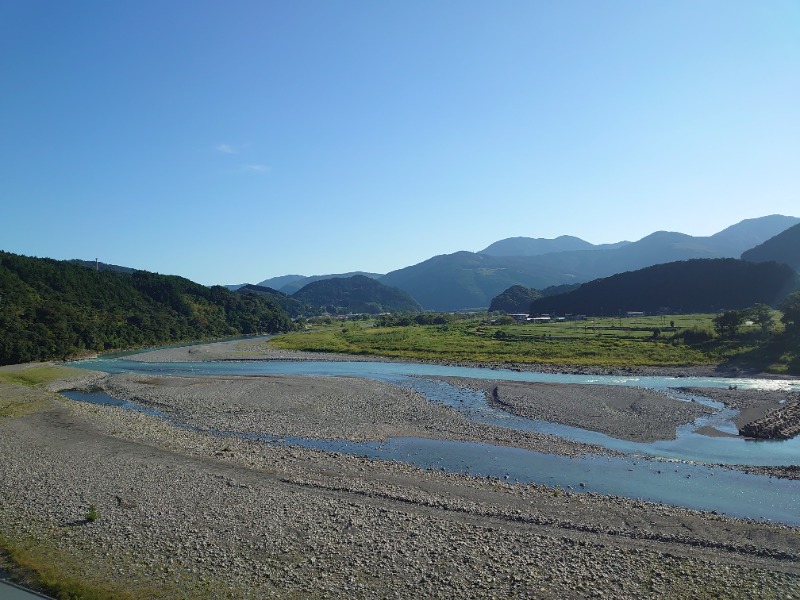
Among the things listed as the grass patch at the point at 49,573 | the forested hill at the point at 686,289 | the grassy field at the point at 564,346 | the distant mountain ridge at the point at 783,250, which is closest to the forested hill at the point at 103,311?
the grassy field at the point at 564,346

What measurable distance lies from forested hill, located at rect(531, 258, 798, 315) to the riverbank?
12430cm

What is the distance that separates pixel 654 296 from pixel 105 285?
137m

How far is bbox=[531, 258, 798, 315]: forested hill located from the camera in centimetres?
12306

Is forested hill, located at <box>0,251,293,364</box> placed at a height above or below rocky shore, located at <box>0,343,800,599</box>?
above

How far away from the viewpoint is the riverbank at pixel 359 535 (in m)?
13.4

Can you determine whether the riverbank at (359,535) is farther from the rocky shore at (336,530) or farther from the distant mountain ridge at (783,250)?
the distant mountain ridge at (783,250)

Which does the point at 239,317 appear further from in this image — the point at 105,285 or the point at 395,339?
the point at 395,339

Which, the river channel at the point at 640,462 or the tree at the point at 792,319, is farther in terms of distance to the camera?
the tree at the point at 792,319

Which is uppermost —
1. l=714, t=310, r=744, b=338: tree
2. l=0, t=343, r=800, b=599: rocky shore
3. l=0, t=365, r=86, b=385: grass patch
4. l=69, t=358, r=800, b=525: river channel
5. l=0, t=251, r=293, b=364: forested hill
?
l=0, t=251, r=293, b=364: forested hill

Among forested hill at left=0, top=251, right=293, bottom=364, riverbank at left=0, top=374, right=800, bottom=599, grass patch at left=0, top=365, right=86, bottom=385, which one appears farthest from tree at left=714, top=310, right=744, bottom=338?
forested hill at left=0, top=251, right=293, bottom=364

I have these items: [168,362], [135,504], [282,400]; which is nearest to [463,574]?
[135,504]

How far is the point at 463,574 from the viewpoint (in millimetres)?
13805

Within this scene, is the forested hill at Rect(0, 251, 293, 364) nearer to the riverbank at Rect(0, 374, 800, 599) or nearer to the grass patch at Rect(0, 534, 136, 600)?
the riverbank at Rect(0, 374, 800, 599)

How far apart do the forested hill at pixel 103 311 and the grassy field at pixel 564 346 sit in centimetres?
2641
